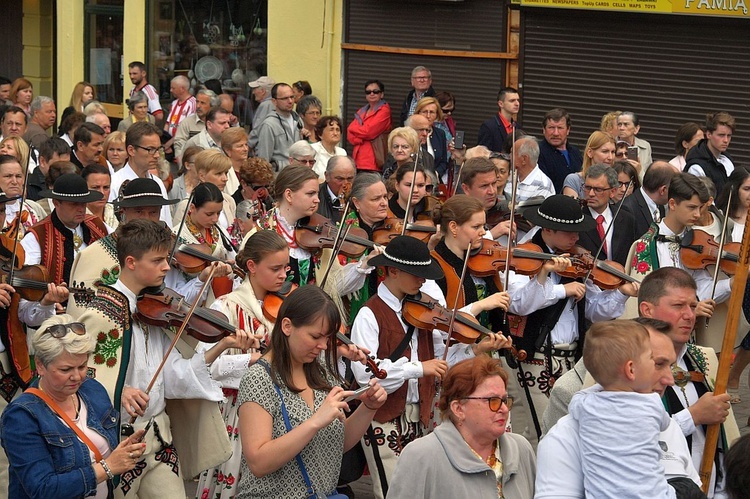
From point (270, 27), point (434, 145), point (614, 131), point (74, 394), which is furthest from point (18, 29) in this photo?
point (74, 394)

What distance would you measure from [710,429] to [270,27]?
13.1m

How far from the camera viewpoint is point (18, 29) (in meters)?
23.0

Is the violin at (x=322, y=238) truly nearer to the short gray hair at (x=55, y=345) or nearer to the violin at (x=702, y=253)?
the violin at (x=702, y=253)

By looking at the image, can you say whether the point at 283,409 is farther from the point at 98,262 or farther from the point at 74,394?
the point at 98,262

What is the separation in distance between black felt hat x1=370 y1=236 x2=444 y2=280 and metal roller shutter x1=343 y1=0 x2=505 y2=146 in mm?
9739

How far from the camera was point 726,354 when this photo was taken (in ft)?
18.8

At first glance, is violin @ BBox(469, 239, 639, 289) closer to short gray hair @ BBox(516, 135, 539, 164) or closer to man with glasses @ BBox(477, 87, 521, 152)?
short gray hair @ BBox(516, 135, 539, 164)

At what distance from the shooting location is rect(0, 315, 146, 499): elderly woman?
5078mm

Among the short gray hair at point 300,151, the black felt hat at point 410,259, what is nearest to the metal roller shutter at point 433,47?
the short gray hair at point 300,151

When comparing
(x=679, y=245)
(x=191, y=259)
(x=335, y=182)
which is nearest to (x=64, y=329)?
(x=191, y=259)

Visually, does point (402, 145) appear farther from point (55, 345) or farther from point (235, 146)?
point (55, 345)

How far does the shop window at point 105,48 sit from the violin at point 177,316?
14982 mm

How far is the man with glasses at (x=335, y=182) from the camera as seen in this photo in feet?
31.8

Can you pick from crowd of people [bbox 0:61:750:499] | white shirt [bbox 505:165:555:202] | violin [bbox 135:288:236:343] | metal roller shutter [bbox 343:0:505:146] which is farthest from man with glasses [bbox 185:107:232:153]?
violin [bbox 135:288:236:343]
